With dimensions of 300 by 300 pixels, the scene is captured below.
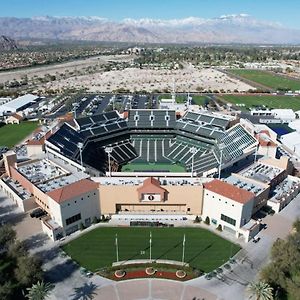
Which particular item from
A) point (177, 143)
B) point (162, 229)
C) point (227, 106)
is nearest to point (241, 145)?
point (177, 143)

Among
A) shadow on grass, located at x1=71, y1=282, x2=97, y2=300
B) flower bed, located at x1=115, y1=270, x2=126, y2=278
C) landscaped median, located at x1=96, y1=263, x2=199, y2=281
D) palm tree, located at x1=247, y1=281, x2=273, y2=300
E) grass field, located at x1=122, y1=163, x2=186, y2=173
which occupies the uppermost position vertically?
palm tree, located at x1=247, y1=281, x2=273, y2=300

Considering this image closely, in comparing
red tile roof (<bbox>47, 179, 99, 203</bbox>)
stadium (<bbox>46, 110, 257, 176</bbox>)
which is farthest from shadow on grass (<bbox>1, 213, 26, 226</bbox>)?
stadium (<bbox>46, 110, 257, 176</bbox>)

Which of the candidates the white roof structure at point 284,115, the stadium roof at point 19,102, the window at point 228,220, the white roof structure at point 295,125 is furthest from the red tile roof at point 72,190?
the white roof structure at point 284,115

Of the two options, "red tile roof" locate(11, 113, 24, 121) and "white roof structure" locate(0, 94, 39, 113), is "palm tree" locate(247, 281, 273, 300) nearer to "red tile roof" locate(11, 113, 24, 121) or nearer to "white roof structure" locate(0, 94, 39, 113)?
"red tile roof" locate(11, 113, 24, 121)

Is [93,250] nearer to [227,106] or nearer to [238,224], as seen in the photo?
[238,224]

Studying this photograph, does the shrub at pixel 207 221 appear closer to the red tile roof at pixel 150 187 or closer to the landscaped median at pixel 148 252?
the landscaped median at pixel 148 252

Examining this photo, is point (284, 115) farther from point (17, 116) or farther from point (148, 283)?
point (17, 116)
